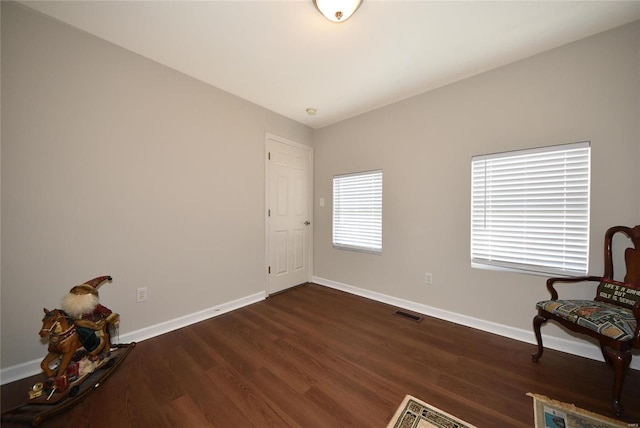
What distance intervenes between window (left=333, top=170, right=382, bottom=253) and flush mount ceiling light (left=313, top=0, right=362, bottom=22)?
5.90 feet

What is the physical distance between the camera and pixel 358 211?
3309mm

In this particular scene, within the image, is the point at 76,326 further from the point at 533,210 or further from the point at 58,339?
the point at 533,210

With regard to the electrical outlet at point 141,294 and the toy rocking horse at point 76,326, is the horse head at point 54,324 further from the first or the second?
the electrical outlet at point 141,294

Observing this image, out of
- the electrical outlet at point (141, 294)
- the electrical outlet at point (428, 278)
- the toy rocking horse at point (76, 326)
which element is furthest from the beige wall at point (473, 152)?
the toy rocking horse at point (76, 326)

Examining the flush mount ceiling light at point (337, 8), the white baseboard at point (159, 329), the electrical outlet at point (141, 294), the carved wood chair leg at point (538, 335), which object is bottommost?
the white baseboard at point (159, 329)

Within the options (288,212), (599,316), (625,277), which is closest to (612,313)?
(599,316)

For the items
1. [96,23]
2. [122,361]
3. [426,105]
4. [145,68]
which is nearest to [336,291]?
[122,361]

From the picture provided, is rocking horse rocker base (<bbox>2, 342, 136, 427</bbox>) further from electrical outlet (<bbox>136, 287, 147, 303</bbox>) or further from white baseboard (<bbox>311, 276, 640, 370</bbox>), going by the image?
white baseboard (<bbox>311, 276, 640, 370</bbox>)

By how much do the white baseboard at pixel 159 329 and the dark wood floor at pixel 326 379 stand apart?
8 cm

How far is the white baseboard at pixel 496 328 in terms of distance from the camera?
183 cm

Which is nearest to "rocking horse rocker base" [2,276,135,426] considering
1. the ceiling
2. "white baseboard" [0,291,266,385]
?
"white baseboard" [0,291,266,385]

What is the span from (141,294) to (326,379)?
1823 millimetres

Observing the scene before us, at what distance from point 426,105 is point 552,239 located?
1.79 meters

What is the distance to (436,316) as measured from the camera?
2.57m
